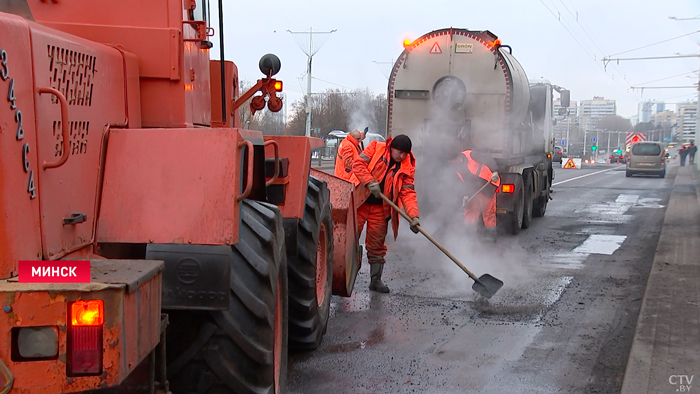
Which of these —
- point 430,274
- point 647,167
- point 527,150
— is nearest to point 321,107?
point 647,167

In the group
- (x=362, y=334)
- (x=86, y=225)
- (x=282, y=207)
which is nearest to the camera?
(x=86, y=225)

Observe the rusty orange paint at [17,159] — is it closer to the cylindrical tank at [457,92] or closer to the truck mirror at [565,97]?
the cylindrical tank at [457,92]

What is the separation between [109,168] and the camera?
309 centimetres

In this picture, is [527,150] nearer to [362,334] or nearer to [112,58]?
[362,334]

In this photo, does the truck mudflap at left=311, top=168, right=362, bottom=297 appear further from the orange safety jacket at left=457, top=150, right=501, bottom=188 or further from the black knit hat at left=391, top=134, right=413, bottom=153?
the orange safety jacket at left=457, top=150, right=501, bottom=188

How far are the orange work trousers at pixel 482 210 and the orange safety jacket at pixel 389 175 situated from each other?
4.25 m

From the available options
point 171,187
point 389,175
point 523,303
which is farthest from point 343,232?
point 171,187

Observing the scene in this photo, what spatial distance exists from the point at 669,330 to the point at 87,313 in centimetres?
499

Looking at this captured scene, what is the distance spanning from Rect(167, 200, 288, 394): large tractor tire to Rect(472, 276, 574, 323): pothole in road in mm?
3695

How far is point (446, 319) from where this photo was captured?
6613 millimetres

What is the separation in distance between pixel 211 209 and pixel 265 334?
0.72 m

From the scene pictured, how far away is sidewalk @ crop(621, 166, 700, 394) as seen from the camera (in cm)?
466

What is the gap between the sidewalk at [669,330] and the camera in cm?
466

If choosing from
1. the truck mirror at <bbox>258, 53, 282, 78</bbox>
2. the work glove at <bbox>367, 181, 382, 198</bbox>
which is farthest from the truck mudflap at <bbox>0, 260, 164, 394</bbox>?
the work glove at <bbox>367, 181, 382, 198</bbox>
